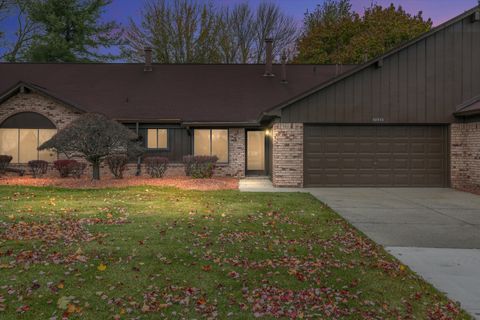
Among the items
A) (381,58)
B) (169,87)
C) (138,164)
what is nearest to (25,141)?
(138,164)

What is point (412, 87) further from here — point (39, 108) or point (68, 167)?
point (39, 108)

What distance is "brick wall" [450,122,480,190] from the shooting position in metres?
14.8

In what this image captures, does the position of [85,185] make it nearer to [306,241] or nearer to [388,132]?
[306,241]

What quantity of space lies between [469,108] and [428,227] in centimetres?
851

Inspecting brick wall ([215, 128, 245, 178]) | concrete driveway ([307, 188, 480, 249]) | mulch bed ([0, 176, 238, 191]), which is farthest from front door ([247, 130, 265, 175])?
concrete driveway ([307, 188, 480, 249])

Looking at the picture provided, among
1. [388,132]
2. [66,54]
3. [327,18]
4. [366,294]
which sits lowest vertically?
[366,294]

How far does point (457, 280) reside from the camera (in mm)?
4918

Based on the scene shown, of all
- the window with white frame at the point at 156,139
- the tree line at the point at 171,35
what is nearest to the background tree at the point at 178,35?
the tree line at the point at 171,35

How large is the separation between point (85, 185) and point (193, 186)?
3719 millimetres

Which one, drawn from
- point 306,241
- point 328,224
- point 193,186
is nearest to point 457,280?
point 306,241

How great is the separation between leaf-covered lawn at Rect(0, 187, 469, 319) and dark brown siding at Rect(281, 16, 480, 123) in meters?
6.88

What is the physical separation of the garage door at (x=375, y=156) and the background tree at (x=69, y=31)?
24574mm

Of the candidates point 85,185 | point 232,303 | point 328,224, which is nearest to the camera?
point 232,303

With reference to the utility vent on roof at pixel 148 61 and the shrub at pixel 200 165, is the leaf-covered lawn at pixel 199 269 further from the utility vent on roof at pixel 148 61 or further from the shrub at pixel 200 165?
the utility vent on roof at pixel 148 61
